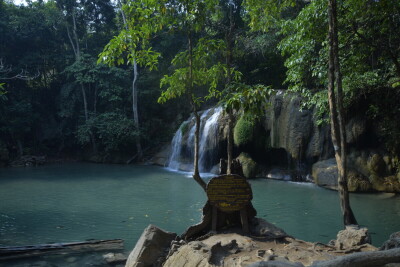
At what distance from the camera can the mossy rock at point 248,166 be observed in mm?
13508

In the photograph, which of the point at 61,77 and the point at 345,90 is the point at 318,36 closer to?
the point at 345,90

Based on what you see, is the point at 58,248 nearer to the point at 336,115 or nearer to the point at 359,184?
the point at 336,115

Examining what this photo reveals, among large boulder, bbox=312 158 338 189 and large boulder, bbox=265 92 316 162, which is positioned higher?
large boulder, bbox=265 92 316 162

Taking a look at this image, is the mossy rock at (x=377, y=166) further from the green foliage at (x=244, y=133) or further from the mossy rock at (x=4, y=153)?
the mossy rock at (x=4, y=153)

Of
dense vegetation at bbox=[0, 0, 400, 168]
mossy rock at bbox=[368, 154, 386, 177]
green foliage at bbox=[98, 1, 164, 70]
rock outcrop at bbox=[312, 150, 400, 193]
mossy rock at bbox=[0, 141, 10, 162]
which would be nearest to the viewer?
green foliage at bbox=[98, 1, 164, 70]

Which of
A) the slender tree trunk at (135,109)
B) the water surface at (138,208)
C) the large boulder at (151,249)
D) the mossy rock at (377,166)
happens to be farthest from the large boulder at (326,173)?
the slender tree trunk at (135,109)

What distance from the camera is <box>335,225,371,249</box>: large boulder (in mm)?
4059

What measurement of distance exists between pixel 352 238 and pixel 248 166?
31.2ft

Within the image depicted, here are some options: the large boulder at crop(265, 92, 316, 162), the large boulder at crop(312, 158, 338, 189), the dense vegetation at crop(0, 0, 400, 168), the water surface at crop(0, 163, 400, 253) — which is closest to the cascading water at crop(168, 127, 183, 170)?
the dense vegetation at crop(0, 0, 400, 168)

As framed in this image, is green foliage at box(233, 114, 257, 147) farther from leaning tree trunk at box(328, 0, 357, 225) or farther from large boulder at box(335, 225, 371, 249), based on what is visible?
large boulder at box(335, 225, 371, 249)

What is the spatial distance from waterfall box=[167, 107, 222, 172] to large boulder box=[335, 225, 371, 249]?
1067 centimetres

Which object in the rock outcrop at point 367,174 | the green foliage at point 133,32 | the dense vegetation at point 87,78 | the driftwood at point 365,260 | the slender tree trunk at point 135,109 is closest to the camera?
the driftwood at point 365,260

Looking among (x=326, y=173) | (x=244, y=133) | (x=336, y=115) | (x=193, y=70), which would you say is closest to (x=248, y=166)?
(x=244, y=133)

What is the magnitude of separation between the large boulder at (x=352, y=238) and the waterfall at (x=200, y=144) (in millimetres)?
10668
